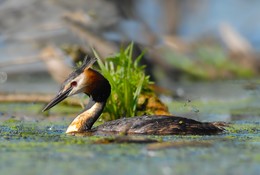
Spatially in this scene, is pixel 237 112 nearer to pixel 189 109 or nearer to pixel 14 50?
pixel 189 109

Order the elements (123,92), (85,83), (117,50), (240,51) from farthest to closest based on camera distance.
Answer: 1. (240,51)
2. (117,50)
3. (123,92)
4. (85,83)

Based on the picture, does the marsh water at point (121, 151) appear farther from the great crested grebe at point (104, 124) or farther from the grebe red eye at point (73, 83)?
the grebe red eye at point (73, 83)

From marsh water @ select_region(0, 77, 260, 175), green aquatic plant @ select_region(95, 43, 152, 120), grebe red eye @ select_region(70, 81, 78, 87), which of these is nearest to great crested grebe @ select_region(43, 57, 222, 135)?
grebe red eye @ select_region(70, 81, 78, 87)

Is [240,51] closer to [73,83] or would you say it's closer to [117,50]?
[117,50]

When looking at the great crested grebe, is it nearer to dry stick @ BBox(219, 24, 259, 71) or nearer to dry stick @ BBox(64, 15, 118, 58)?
dry stick @ BBox(64, 15, 118, 58)

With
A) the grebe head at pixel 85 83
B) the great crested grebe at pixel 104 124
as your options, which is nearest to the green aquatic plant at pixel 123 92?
the great crested grebe at pixel 104 124

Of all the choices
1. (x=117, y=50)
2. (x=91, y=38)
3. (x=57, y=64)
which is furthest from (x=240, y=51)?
(x=57, y=64)

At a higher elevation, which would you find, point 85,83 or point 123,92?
point 123,92
